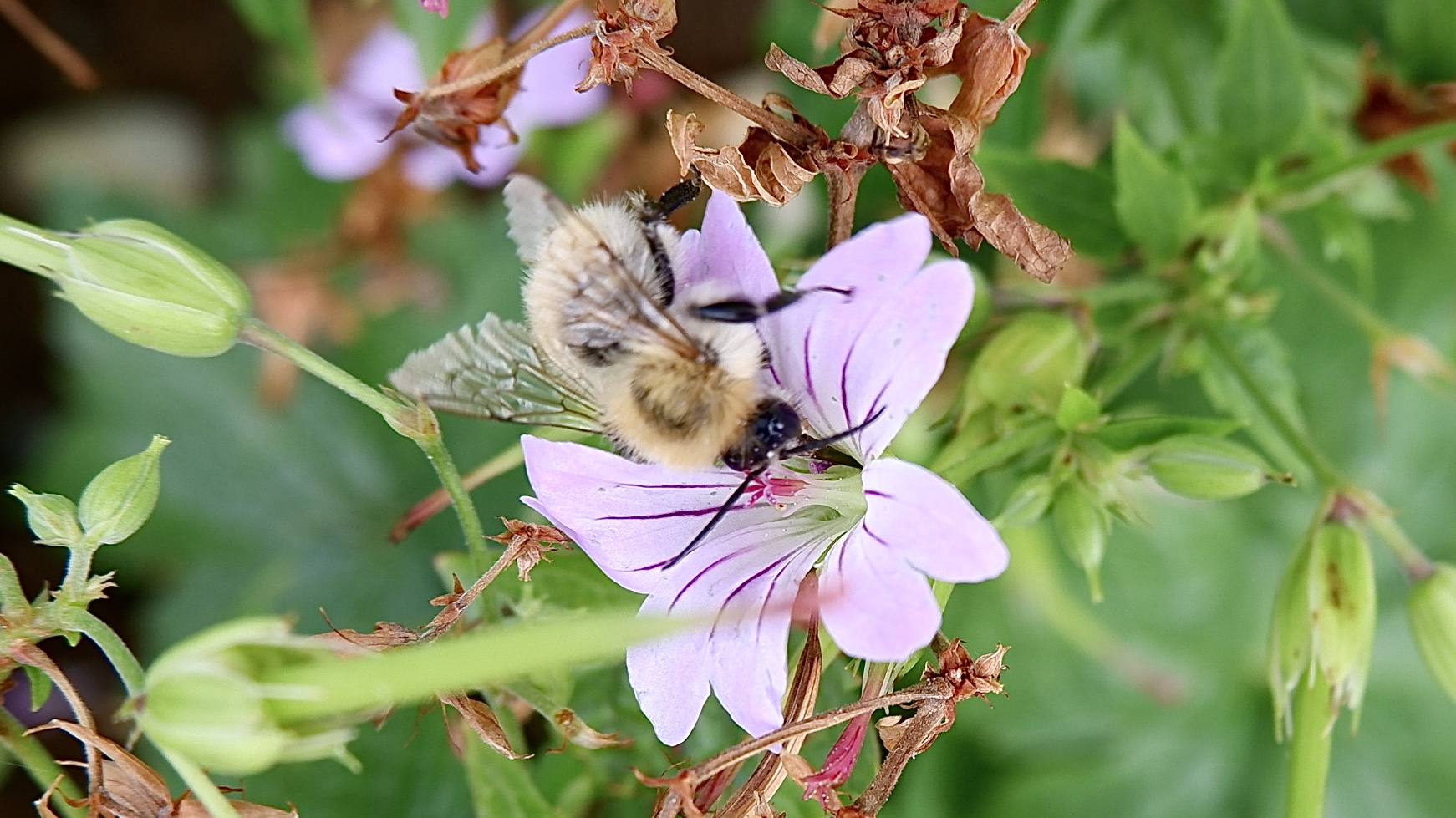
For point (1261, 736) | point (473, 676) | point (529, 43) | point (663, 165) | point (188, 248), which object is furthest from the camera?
point (1261, 736)

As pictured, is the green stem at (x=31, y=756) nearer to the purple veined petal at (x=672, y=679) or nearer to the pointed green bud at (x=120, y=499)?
the pointed green bud at (x=120, y=499)

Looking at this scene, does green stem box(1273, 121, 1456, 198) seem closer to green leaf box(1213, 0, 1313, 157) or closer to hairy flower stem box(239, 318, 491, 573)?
green leaf box(1213, 0, 1313, 157)

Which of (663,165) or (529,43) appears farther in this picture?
(663,165)

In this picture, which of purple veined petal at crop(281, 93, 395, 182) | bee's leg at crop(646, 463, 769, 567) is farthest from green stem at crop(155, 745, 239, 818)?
purple veined petal at crop(281, 93, 395, 182)

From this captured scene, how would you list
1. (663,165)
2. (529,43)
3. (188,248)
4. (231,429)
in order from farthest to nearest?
(231,429) → (663,165) → (529,43) → (188,248)

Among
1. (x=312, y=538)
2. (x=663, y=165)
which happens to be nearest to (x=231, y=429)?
(x=312, y=538)

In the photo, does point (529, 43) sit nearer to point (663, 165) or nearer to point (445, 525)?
point (663, 165)
